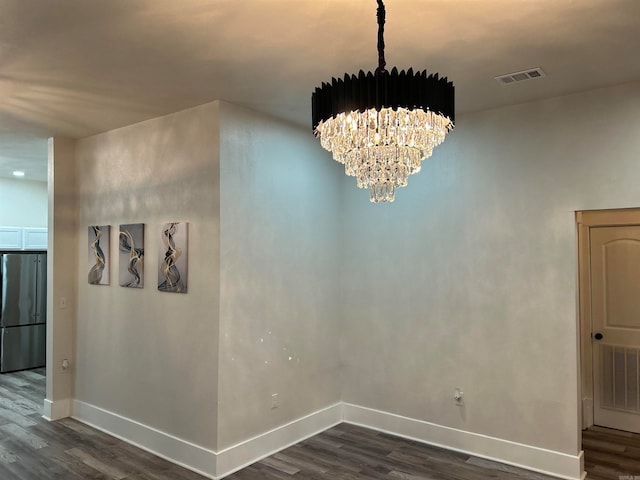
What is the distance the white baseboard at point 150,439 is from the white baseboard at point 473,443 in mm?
1658

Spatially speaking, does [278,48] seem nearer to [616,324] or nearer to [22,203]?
[616,324]

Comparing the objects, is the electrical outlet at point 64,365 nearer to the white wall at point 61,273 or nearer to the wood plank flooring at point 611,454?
the white wall at point 61,273

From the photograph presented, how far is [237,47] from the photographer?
2.83 meters

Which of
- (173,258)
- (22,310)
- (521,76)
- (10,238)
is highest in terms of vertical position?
(521,76)

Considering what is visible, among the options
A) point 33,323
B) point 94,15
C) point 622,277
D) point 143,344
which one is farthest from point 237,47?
point 33,323

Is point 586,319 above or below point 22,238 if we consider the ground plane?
below

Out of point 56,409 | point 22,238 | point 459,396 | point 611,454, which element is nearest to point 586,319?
point 611,454

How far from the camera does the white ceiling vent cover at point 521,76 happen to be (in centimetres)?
320

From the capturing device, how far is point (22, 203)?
7664mm

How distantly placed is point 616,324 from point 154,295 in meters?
4.50

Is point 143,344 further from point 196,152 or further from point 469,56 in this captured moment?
point 469,56

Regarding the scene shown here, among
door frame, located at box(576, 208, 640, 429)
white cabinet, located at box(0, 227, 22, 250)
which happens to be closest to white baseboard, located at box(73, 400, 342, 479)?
door frame, located at box(576, 208, 640, 429)

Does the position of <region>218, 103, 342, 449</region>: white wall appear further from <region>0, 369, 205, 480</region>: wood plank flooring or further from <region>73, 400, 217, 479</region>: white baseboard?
<region>0, 369, 205, 480</region>: wood plank flooring

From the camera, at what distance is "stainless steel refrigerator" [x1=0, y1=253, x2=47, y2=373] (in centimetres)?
698
